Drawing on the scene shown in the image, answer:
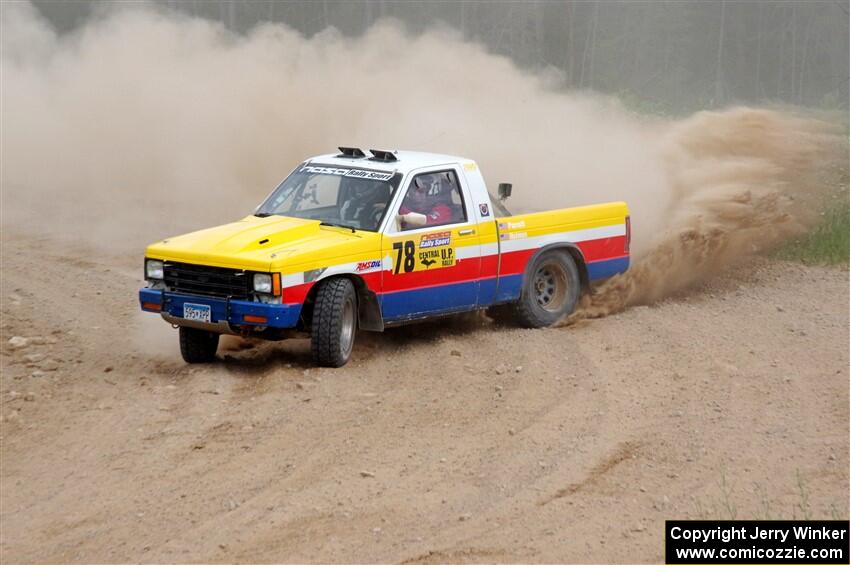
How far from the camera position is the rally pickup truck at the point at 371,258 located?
10.2 metres

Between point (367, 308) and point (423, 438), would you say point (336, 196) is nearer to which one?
point (367, 308)

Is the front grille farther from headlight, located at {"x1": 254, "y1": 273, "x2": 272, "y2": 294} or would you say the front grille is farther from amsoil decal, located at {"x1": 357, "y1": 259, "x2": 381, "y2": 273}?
amsoil decal, located at {"x1": 357, "y1": 259, "x2": 381, "y2": 273}

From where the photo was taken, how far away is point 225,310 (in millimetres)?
10070

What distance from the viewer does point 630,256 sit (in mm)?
13773

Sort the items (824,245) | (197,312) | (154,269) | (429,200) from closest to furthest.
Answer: (197,312)
(154,269)
(429,200)
(824,245)

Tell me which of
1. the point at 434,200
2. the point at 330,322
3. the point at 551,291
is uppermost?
the point at 434,200

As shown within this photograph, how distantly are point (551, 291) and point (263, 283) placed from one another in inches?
140

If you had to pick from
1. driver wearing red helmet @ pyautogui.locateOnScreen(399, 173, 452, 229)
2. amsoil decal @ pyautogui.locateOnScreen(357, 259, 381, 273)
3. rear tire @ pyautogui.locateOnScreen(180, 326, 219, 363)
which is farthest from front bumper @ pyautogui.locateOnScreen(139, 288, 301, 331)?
driver wearing red helmet @ pyautogui.locateOnScreen(399, 173, 452, 229)

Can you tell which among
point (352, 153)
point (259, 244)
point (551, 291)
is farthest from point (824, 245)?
point (259, 244)

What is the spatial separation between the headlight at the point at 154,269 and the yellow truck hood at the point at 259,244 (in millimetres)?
50

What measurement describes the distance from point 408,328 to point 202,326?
8.44ft

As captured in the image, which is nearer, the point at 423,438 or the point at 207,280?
the point at 423,438

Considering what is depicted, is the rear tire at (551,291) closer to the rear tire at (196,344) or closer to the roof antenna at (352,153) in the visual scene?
the roof antenna at (352,153)

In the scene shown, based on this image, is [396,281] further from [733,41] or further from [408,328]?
[733,41]
